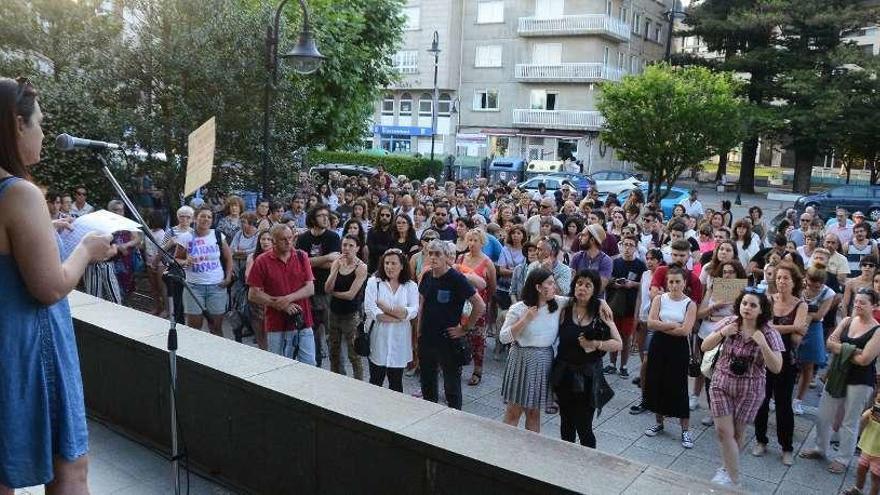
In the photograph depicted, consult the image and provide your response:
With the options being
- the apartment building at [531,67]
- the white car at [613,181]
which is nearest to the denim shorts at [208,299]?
the white car at [613,181]

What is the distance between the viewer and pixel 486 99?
4744 cm

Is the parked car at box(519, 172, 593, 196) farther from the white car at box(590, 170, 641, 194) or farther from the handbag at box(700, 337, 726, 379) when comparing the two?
the handbag at box(700, 337, 726, 379)

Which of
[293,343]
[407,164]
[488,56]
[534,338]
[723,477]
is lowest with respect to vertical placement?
[723,477]

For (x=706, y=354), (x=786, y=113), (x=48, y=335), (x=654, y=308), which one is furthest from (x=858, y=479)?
(x=786, y=113)

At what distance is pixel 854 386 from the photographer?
607cm

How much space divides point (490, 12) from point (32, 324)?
46.8 meters

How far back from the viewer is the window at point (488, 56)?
4638 cm

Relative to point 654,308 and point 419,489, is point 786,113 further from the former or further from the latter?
point 419,489

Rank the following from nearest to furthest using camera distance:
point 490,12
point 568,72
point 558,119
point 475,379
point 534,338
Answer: point 534,338
point 475,379
point 568,72
point 558,119
point 490,12

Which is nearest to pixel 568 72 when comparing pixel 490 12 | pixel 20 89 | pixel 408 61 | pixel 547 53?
pixel 547 53

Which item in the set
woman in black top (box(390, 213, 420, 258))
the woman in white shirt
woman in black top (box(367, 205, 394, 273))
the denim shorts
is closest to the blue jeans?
the woman in white shirt

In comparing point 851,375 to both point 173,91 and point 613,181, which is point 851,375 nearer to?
point 173,91

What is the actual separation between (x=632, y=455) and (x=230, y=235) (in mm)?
6168

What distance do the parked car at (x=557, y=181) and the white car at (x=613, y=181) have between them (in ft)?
4.93
